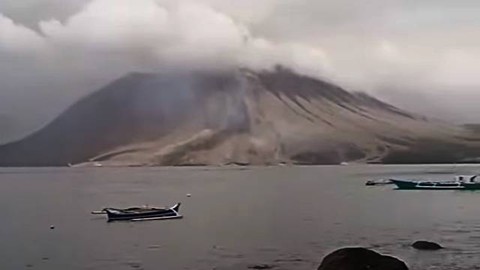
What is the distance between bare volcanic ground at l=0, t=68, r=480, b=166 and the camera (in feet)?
18.8

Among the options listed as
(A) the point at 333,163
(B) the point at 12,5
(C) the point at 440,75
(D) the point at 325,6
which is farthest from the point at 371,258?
(B) the point at 12,5

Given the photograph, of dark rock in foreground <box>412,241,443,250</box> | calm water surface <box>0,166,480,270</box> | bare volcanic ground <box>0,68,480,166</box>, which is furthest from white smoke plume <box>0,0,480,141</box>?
dark rock in foreground <box>412,241,443,250</box>

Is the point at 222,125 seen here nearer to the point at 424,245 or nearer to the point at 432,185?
the point at 424,245

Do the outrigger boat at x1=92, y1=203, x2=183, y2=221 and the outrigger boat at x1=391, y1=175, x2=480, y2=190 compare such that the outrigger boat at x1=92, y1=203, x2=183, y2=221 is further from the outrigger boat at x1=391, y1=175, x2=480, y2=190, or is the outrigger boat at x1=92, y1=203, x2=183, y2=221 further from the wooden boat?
the outrigger boat at x1=391, y1=175, x2=480, y2=190

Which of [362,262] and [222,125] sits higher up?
[222,125]

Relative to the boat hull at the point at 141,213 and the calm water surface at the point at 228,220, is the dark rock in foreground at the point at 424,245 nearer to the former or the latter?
the calm water surface at the point at 228,220

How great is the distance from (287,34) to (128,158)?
68.3 inches

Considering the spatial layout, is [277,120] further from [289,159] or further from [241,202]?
[241,202]

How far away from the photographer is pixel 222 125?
5781mm

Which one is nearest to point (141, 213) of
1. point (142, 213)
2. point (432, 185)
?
point (142, 213)

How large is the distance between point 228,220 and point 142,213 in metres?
0.89

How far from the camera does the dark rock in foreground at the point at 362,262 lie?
5.08 m

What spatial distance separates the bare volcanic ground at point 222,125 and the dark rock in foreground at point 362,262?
3.22 ft

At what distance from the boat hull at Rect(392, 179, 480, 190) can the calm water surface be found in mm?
72
